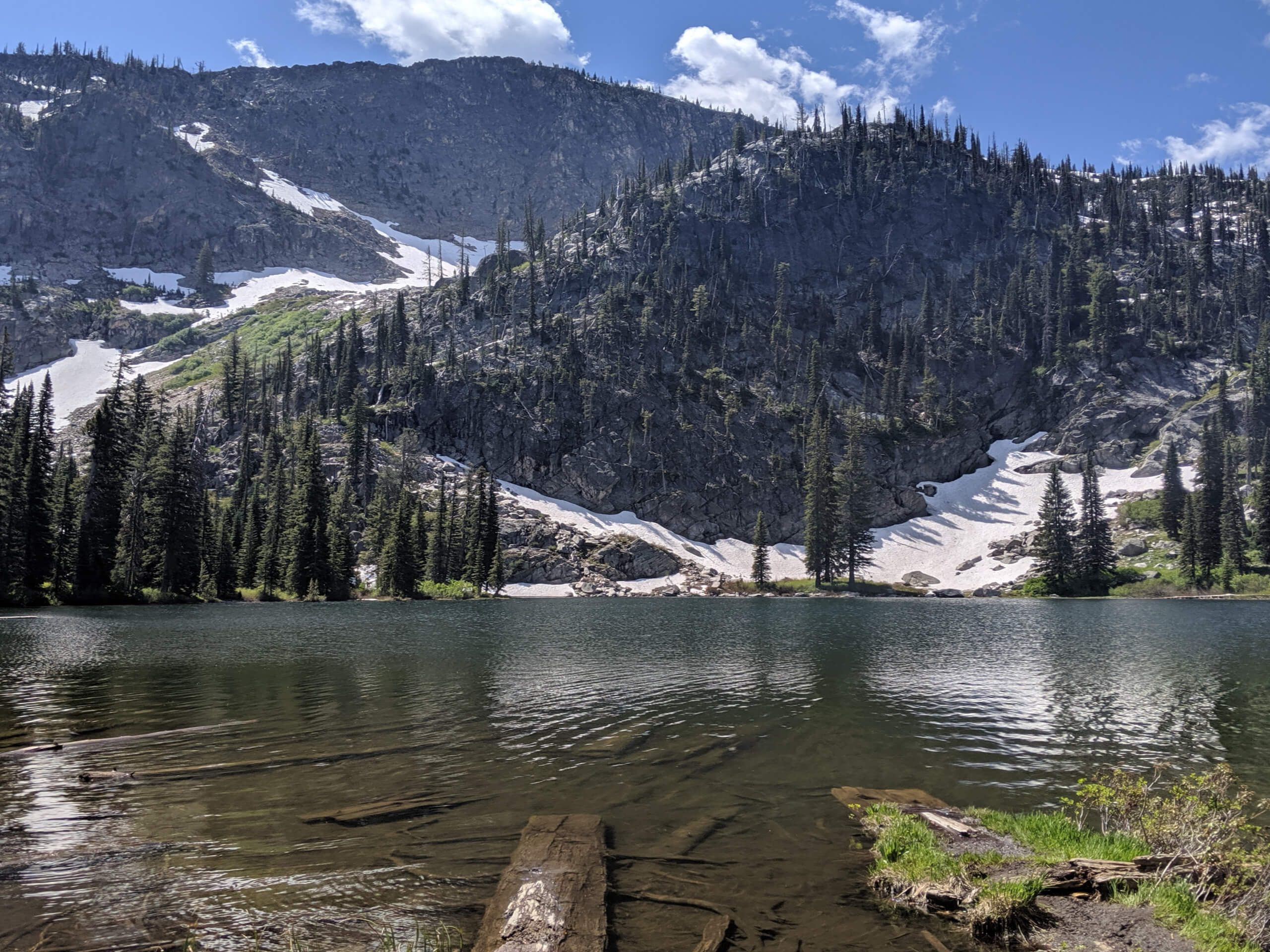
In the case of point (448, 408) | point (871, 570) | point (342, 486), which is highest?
point (448, 408)

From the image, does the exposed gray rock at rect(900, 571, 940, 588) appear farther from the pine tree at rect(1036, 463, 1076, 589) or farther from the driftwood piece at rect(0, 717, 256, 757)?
the driftwood piece at rect(0, 717, 256, 757)

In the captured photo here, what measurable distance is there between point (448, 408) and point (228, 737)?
164m

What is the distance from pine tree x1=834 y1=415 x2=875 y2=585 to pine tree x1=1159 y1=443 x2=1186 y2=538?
56455mm

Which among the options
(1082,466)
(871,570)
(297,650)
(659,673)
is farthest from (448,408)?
(1082,466)

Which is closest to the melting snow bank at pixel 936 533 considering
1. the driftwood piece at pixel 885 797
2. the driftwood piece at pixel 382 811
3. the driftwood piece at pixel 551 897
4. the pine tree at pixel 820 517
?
the pine tree at pixel 820 517

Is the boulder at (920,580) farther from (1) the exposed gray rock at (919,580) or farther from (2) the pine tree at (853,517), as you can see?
(2) the pine tree at (853,517)

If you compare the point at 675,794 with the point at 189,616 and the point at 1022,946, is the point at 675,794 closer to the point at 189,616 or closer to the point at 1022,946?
the point at 1022,946

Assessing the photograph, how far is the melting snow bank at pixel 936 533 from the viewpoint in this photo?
148 m

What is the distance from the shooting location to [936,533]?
16775 cm

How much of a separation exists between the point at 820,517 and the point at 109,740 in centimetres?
14001

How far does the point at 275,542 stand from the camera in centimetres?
11019

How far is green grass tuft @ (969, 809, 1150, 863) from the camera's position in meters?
12.2

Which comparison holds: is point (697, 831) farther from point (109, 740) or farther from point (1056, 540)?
point (1056, 540)

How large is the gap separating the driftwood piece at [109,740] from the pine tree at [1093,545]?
146304mm
